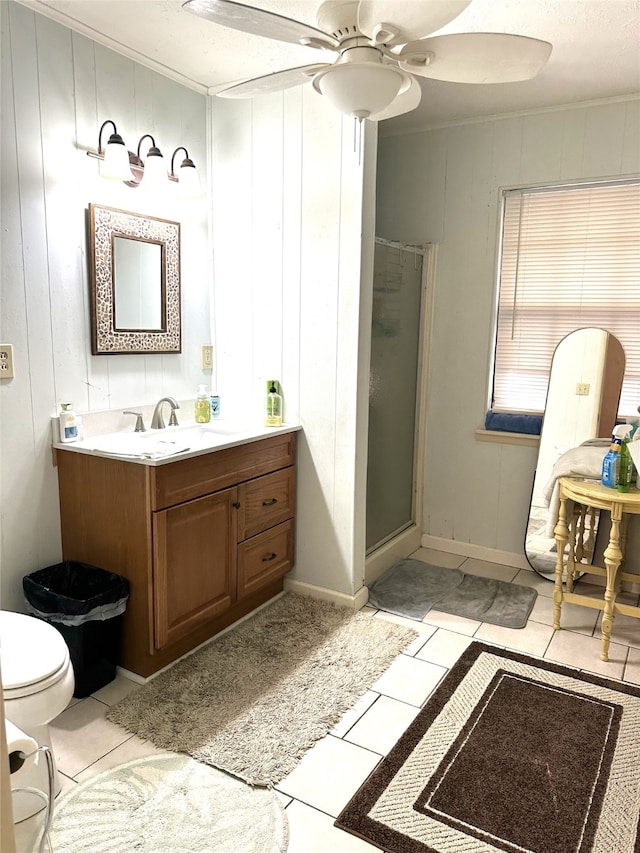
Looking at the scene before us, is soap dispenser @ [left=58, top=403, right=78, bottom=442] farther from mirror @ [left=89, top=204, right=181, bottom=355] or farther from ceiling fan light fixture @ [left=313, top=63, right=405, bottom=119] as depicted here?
ceiling fan light fixture @ [left=313, top=63, right=405, bottom=119]

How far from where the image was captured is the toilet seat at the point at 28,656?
1.60 meters

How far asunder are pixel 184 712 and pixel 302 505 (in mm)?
1120

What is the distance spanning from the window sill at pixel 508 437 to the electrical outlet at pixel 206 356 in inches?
59.2

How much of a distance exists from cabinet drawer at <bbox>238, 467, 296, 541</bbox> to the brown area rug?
991 mm

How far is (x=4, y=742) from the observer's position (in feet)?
2.03

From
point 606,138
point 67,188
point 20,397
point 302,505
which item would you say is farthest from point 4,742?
point 606,138

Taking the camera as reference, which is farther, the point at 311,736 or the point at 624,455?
the point at 624,455

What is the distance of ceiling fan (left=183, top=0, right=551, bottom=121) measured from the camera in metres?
1.35

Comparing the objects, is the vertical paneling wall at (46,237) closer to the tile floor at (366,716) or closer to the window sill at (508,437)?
the tile floor at (366,716)

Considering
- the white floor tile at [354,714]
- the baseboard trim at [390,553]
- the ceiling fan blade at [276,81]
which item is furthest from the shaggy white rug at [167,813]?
the ceiling fan blade at [276,81]

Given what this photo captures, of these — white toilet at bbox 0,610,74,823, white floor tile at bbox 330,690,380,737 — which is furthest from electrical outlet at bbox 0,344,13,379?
white floor tile at bbox 330,690,380,737

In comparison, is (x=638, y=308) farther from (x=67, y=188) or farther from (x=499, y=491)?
(x=67, y=188)

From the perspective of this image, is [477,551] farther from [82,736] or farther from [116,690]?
[82,736]

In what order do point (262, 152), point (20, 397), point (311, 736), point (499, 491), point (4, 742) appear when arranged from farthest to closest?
point (499, 491) < point (262, 152) < point (20, 397) < point (311, 736) < point (4, 742)
